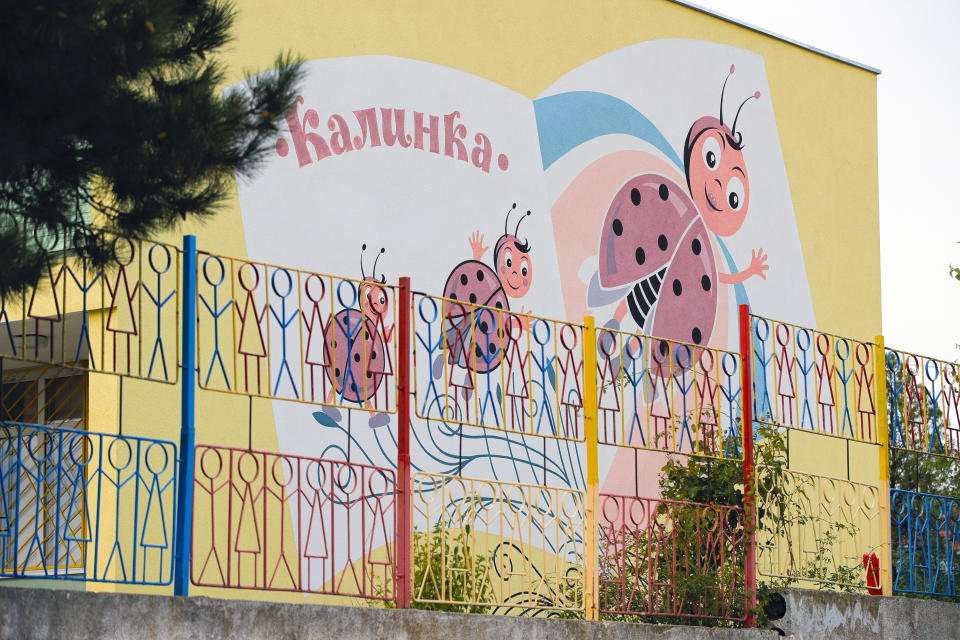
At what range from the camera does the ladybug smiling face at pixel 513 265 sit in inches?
476

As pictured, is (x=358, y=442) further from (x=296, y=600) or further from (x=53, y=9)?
(x=53, y=9)

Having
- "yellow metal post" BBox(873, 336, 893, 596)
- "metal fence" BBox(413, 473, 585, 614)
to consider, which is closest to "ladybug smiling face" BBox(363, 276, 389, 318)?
"metal fence" BBox(413, 473, 585, 614)

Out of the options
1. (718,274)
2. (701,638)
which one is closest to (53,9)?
(701,638)

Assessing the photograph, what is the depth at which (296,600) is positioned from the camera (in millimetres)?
10164

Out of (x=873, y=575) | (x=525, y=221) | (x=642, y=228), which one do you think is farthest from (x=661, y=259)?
(x=873, y=575)

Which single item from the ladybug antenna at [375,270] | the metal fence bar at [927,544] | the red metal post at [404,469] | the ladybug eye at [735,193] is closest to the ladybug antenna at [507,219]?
the ladybug antenna at [375,270]

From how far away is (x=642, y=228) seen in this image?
13398 millimetres

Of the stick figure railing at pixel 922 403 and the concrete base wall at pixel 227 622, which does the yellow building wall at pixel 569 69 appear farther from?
the stick figure railing at pixel 922 403

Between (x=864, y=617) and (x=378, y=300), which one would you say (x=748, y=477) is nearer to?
(x=864, y=617)

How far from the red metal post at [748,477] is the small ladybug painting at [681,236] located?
4.26m

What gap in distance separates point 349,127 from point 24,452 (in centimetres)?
365

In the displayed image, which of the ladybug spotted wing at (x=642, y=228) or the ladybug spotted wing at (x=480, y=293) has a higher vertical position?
the ladybug spotted wing at (x=642, y=228)

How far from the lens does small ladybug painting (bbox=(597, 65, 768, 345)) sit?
43.2 ft

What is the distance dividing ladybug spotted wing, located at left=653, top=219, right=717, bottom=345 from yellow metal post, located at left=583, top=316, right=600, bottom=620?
17.9 feet
